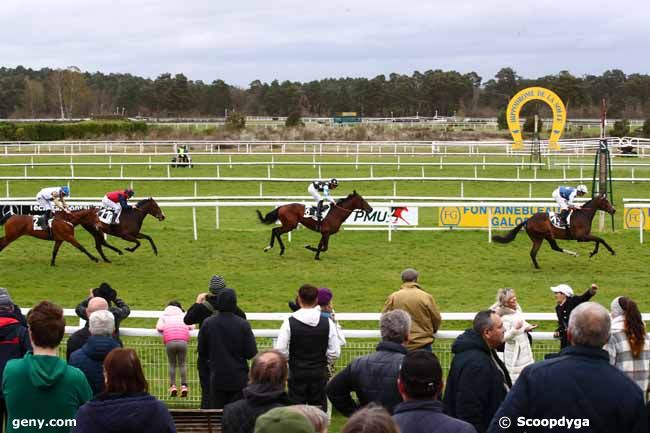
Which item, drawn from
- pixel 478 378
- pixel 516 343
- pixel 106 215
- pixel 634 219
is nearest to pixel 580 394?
pixel 478 378

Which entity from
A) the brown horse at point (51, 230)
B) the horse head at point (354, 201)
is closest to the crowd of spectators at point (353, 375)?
the brown horse at point (51, 230)

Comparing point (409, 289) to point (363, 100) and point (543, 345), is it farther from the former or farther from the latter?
point (363, 100)

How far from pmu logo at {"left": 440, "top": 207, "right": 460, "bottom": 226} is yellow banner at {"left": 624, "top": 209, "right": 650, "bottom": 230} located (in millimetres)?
3150

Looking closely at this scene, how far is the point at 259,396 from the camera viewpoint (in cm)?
359

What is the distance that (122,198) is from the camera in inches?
585

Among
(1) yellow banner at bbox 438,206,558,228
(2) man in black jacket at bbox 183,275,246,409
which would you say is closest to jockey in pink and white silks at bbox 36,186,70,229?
(1) yellow banner at bbox 438,206,558,228

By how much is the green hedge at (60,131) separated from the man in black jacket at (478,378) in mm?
48379

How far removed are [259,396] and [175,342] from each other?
3215 mm

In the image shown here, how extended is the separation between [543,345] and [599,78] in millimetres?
92951

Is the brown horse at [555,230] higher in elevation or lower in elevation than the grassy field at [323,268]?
higher

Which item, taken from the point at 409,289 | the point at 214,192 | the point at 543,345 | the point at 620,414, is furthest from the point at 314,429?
the point at 214,192

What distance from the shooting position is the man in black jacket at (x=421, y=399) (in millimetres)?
3264

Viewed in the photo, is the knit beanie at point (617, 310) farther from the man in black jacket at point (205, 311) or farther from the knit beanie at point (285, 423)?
the knit beanie at point (285, 423)

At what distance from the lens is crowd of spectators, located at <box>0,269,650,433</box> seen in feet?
10.8
